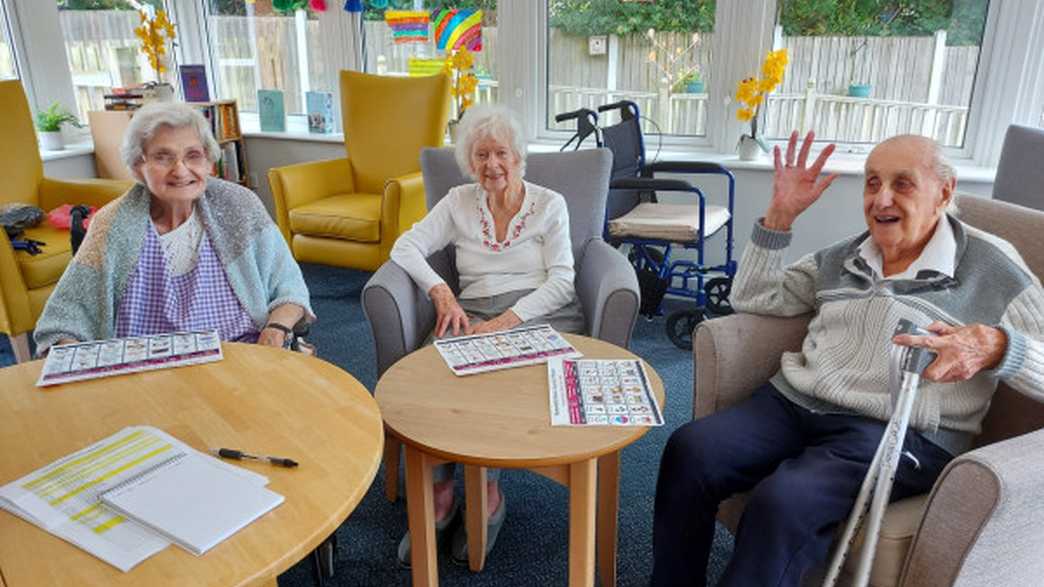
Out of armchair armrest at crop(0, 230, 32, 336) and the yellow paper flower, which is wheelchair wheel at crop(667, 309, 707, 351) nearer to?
the yellow paper flower

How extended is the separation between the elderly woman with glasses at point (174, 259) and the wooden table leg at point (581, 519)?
80 cm

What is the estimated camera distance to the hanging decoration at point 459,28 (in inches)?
159

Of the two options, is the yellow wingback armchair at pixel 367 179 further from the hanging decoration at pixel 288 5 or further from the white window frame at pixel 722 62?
the hanging decoration at pixel 288 5

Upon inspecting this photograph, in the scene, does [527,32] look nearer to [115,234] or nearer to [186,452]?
[115,234]

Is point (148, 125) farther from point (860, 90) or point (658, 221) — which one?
point (860, 90)

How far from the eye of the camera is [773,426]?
1.50 m

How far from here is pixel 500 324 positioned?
1939 mm

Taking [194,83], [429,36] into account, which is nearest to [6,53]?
[194,83]

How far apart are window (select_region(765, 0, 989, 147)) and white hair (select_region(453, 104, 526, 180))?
77.6 inches

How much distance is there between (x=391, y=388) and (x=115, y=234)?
0.72 meters

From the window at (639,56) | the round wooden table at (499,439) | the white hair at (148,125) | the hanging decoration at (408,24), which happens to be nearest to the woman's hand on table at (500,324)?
the round wooden table at (499,439)

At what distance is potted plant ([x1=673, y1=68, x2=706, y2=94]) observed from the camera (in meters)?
3.65

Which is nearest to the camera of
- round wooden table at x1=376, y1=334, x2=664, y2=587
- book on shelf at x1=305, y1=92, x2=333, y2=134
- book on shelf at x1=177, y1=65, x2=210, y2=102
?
round wooden table at x1=376, y1=334, x2=664, y2=587

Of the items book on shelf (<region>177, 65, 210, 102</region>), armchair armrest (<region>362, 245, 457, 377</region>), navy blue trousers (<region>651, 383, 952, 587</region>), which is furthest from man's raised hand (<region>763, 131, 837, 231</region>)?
book on shelf (<region>177, 65, 210, 102</region>)
